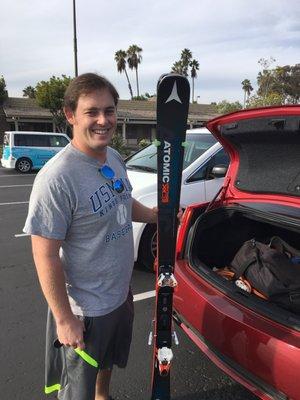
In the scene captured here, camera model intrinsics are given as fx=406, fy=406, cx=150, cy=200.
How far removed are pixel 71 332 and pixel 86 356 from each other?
21cm

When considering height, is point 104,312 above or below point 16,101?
below

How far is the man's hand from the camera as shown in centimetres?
172

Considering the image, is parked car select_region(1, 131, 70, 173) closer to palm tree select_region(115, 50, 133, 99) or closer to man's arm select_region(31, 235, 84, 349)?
man's arm select_region(31, 235, 84, 349)

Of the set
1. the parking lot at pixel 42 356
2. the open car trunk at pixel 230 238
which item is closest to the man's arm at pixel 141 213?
the open car trunk at pixel 230 238

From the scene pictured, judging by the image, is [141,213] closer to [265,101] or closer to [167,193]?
[167,193]

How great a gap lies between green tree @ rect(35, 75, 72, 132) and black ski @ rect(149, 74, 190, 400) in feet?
92.3

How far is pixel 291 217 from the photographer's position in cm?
246

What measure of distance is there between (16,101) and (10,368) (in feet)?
113

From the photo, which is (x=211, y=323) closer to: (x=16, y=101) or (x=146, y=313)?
(x=146, y=313)

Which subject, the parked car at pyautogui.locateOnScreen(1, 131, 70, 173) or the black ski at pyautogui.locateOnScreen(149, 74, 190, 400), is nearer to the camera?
the black ski at pyautogui.locateOnScreen(149, 74, 190, 400)

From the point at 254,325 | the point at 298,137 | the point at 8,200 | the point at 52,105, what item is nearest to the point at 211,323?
the point at 254,325

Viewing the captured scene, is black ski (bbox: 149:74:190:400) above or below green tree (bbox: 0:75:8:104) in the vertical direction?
below

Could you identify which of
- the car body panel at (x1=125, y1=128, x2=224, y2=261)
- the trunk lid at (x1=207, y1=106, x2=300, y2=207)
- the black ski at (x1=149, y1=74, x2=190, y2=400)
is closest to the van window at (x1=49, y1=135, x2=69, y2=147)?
the car body panel at (x1=125, y1=128, x2=224, y2=261)

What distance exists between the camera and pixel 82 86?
1.76m
